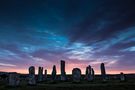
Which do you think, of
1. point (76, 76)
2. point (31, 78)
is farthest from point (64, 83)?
point (31, 78)

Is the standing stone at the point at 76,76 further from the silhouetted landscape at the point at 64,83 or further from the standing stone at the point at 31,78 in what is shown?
the standing stone at the point at 31,78

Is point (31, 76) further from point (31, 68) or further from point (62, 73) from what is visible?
point (62, 73)

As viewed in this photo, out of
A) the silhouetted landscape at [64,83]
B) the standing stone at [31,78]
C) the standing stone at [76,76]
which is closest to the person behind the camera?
the silhouetted landscape at [64,83]

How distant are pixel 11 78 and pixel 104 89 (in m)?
17.2

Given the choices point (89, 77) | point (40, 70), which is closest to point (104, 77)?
point (89, 77)

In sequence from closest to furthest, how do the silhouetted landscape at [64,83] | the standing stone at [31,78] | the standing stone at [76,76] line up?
1. the silhouetted landscape at [64,83]
2. the standing stone at [31,78]
3. the standing stone at [76,76]

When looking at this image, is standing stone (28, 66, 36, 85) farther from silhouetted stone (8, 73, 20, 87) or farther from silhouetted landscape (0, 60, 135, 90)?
silhouetted stone (8, 73, 20, 87)

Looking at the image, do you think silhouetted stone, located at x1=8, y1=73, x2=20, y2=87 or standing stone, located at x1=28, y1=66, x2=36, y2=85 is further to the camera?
standing stone, located at x1=28, y1=66, x2=36, y2=85

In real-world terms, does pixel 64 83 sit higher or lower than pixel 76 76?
lower

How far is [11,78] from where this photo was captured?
109 feet

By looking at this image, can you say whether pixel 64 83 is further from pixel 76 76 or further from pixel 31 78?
pixel 31 78

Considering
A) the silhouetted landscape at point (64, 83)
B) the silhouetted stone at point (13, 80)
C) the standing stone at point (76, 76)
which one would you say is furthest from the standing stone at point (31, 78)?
the standing stone at point (76, 76)

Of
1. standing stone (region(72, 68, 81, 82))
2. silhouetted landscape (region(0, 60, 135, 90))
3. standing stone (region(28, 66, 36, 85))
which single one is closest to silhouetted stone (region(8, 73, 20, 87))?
silhouetted landscape (region(0, 60, 135, 90))

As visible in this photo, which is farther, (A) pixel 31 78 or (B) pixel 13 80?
(A) pixel 31 78
